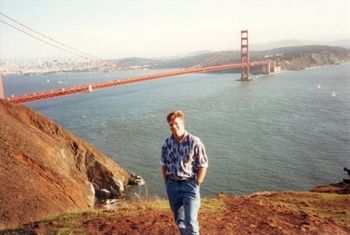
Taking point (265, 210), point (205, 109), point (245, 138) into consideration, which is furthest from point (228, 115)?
point (265, 210)

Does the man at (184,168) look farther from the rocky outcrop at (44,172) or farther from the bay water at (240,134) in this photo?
the bay water at (240,134)

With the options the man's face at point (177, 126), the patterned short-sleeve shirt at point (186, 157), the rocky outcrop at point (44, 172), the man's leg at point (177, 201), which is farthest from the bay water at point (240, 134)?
the man's face at point (177, 126)

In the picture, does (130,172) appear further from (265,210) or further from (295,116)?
(295,116)

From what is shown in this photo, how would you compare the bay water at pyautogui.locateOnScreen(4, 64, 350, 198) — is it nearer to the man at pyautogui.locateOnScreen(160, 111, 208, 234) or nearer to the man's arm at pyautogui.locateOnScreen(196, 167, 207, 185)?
the man at pyautogui.locateOnScreen(160, 111, 208, 234)

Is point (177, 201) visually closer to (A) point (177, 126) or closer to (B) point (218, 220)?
(A) point (177, 126)

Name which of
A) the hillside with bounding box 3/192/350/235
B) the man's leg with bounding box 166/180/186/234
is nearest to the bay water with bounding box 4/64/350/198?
the hillside with bounding box 3/192/350/235

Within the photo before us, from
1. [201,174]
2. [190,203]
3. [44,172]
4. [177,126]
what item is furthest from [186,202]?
[44,172]
